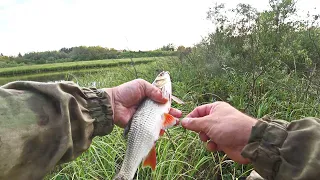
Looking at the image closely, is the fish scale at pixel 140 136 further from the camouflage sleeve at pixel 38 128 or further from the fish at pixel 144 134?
the camouflage sleeve at pixel 38 128

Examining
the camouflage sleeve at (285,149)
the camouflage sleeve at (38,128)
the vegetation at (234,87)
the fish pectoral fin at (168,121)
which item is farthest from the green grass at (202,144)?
the camouflage sleeve at (38,128)

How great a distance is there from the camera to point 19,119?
1662 mm

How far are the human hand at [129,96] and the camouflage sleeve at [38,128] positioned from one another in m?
0.77

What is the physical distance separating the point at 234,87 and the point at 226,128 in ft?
10.8

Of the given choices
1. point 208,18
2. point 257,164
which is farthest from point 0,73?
point 257,164

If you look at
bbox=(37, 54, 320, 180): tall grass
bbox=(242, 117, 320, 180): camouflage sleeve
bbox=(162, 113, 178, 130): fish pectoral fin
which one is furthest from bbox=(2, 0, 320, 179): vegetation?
bbox=(242, 117, 320, 180): camouflage sleeve

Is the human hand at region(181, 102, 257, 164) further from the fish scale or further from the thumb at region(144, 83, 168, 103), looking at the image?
the thumb at region(144, 83, 168, 103)

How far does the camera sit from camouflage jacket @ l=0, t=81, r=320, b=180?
5.23 feet

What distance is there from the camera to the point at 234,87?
5.23m

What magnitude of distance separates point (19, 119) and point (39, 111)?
147 millimetres

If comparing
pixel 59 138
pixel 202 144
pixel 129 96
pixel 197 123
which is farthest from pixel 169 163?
pixel 59 138

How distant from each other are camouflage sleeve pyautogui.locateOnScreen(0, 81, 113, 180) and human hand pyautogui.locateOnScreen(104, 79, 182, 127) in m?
0.77

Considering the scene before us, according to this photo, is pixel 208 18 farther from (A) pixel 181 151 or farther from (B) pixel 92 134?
(B) pixel 92 134

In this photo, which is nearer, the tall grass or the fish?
the fish
